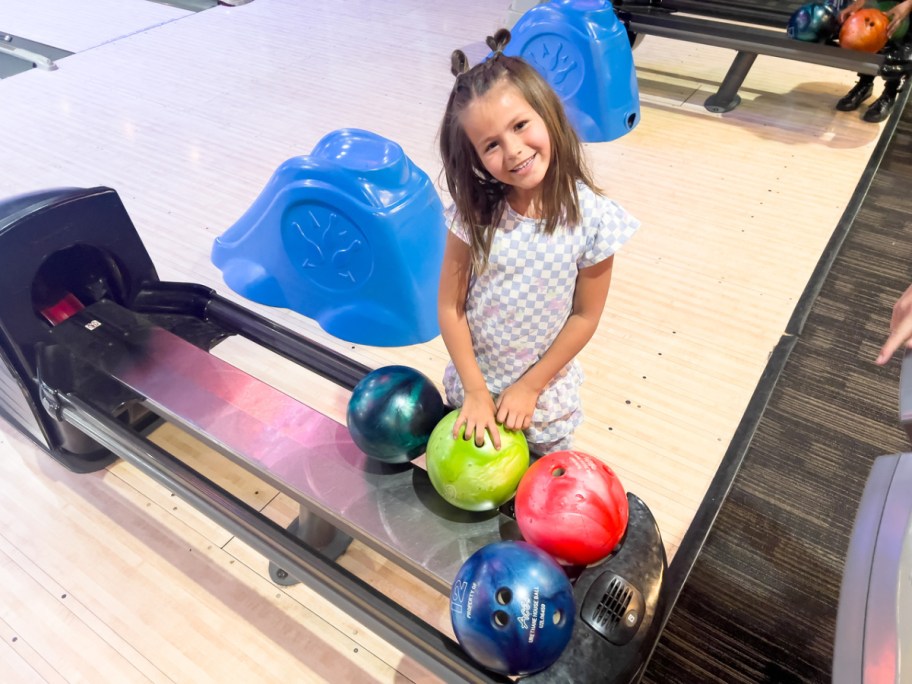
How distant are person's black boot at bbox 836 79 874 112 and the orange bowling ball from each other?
12.4 inches

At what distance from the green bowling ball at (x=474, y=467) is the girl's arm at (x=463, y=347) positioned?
2 cm

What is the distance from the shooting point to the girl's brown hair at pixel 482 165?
100cm

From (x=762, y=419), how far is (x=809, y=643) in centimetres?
67

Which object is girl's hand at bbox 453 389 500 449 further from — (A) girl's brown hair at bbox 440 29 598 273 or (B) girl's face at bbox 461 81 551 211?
(B) girl's face at bbox 461 81 551 211

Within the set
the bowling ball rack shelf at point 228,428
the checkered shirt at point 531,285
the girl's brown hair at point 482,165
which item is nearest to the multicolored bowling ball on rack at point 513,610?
the bowling ball rack shelf at point 228,428

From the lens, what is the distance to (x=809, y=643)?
5.00 feet

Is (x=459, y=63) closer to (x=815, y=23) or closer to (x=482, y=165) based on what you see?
(x=482, y=165)

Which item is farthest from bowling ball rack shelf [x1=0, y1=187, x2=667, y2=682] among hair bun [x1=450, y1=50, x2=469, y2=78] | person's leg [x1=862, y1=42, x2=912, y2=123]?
person's leg [x1=862, y1=42, x2=912, y2=123]

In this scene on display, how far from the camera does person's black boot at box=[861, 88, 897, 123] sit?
345 centimetres

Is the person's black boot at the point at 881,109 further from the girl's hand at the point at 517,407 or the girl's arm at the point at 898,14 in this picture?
the girl's hand at the point at 517,407

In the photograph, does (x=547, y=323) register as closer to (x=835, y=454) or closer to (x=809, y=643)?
(x=809, y=643)

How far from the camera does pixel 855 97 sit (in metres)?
3.58

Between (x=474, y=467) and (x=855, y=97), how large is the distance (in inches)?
138

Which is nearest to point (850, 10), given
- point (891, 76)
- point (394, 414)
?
point (891, 76)
